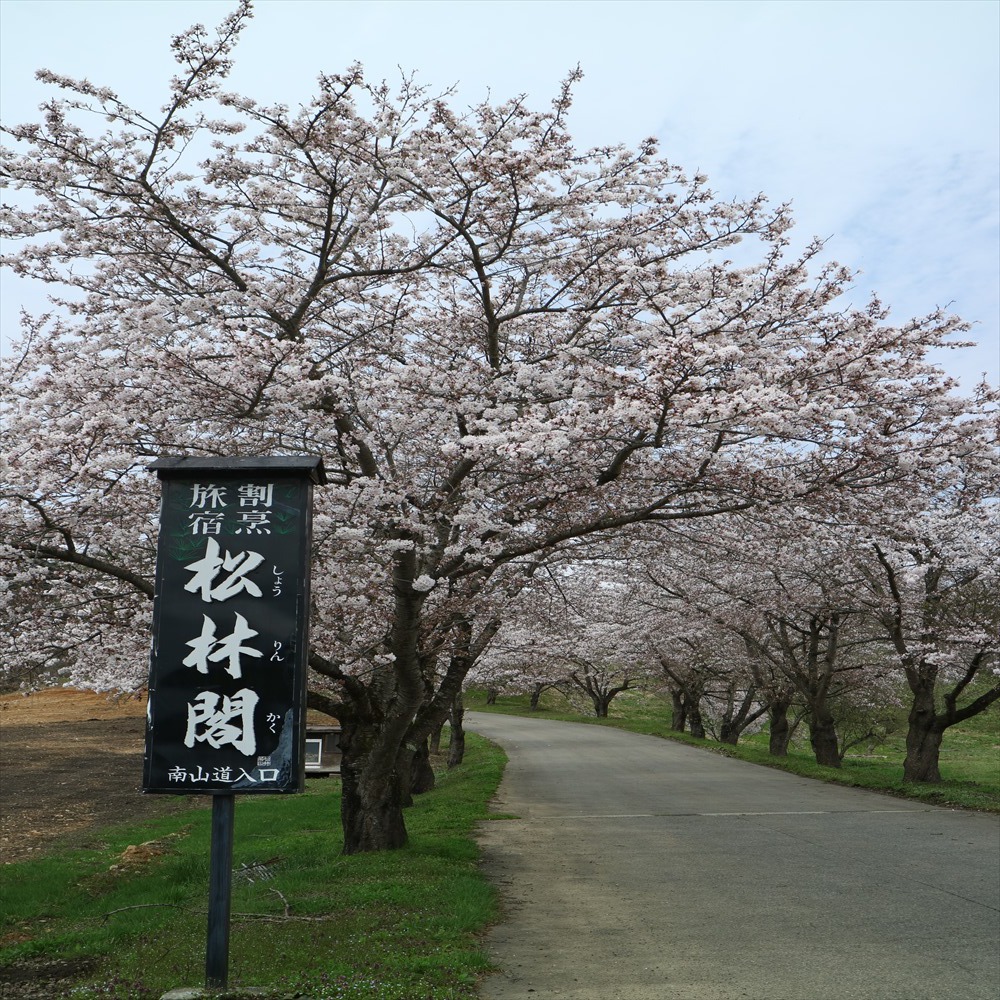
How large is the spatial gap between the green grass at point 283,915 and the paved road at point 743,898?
489mm

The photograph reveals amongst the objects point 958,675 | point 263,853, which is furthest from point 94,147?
point 958,675

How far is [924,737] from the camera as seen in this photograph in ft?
64.0

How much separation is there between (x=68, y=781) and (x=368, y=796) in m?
→ 14.6

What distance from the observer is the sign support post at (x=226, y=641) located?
534 centimetres

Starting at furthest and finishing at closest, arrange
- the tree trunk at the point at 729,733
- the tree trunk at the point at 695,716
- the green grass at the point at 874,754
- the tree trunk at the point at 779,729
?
the tree trunk at the point at 695,716 → the tree trunk at the point at 729,733 → the tree trunk at the point at 779,729 → the green grass at the point at 874,754

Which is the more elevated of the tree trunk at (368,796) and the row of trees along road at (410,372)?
the row of trees along road at (410,372)

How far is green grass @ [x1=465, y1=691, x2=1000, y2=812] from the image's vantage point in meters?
18.0

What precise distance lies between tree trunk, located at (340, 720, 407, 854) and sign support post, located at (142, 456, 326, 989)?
17.7ft

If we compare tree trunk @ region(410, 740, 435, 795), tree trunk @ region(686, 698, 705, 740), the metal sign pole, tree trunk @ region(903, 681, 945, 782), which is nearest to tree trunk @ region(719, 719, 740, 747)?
tree trunk @ region(686, 698, 705, 740)

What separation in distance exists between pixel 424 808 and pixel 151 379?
1111 cm

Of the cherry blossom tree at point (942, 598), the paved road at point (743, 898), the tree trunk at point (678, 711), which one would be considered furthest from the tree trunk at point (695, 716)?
the paved road at point (743, 898)

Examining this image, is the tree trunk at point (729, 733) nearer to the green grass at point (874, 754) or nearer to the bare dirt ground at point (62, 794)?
the green grass at point (874, 754)

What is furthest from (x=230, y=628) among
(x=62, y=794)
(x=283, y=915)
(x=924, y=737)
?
(x=924, y=737)

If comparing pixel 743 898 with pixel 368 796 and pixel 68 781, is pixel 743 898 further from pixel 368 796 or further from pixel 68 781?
pixel 68 781
